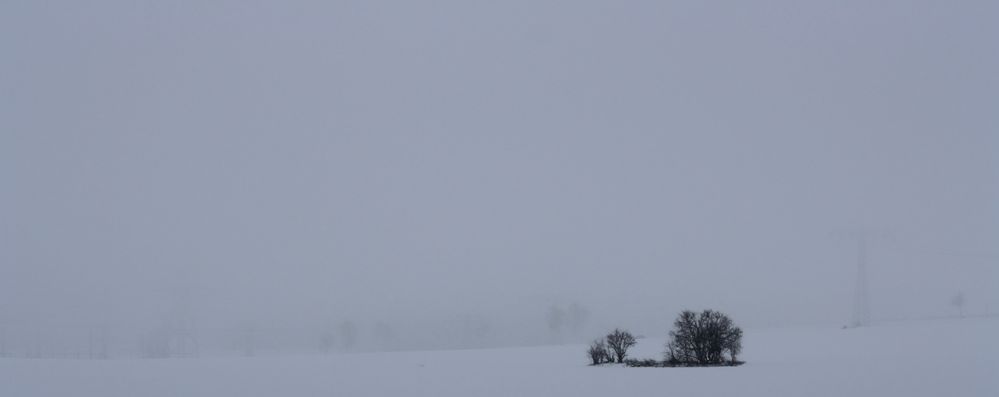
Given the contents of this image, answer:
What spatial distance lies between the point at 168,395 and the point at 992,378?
25.6m

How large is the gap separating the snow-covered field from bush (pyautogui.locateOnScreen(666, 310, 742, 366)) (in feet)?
4.47

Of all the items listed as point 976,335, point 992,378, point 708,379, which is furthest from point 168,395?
point 976,335

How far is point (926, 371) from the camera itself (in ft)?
96.0

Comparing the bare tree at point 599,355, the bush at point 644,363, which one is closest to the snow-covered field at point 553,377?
the bare tree at point 599,355

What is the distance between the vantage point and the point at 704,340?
39969 mm

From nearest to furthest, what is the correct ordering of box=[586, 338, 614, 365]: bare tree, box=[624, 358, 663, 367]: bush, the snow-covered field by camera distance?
1. the snow-covered field
2. box=[624, 358, 663, 367]: bush
3. box=[586, 338, 614, 365]: bare tree

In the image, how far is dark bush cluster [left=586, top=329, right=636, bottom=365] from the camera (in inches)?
1706

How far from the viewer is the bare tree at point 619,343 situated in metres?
44.1

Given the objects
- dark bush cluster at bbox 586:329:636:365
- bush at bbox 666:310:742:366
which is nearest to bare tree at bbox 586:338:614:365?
dark bush cluster at bbox 586:329:636:365

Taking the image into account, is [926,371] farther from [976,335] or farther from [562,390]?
[976,335]

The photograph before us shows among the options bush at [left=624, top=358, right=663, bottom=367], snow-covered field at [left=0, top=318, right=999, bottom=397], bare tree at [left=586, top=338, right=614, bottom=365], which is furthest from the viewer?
bare tree at [left=586, top=338, right=614, bottom=365]

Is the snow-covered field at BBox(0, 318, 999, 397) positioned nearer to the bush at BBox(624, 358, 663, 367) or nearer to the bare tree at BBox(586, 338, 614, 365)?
the bare tree at BBox(586, 338, 614, 365)

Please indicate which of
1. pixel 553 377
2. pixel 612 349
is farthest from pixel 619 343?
pixel 553 377

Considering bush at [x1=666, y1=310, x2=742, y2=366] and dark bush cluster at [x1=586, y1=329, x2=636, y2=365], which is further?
dark bush cluster at [x1=586, y1=329, x2=636, y2=365]
